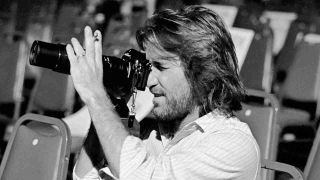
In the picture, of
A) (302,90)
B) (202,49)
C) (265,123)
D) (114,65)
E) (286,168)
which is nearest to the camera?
(114,65)

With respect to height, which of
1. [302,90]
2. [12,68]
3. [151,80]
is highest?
[151,80]

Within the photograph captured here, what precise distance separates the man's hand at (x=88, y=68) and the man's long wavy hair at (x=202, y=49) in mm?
263

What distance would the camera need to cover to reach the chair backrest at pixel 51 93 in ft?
12.4

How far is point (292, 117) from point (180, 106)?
4.36 feet

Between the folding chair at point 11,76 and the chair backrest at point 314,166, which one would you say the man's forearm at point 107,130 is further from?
the folding chair at point 11,76

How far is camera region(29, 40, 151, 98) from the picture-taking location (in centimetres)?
172

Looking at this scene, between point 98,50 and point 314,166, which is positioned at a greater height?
point 98,50

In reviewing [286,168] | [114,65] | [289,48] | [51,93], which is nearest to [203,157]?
[114,65]

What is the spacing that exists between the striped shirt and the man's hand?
→ 16 cm

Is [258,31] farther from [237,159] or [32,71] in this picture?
[237,159]

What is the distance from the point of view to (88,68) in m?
1.64

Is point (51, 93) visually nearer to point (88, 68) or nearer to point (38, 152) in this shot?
point (38, 152)

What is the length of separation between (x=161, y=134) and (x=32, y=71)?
76.9 inches

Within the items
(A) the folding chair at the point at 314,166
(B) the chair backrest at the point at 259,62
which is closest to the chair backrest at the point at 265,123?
(A) the folding chair at the point at 314,166
